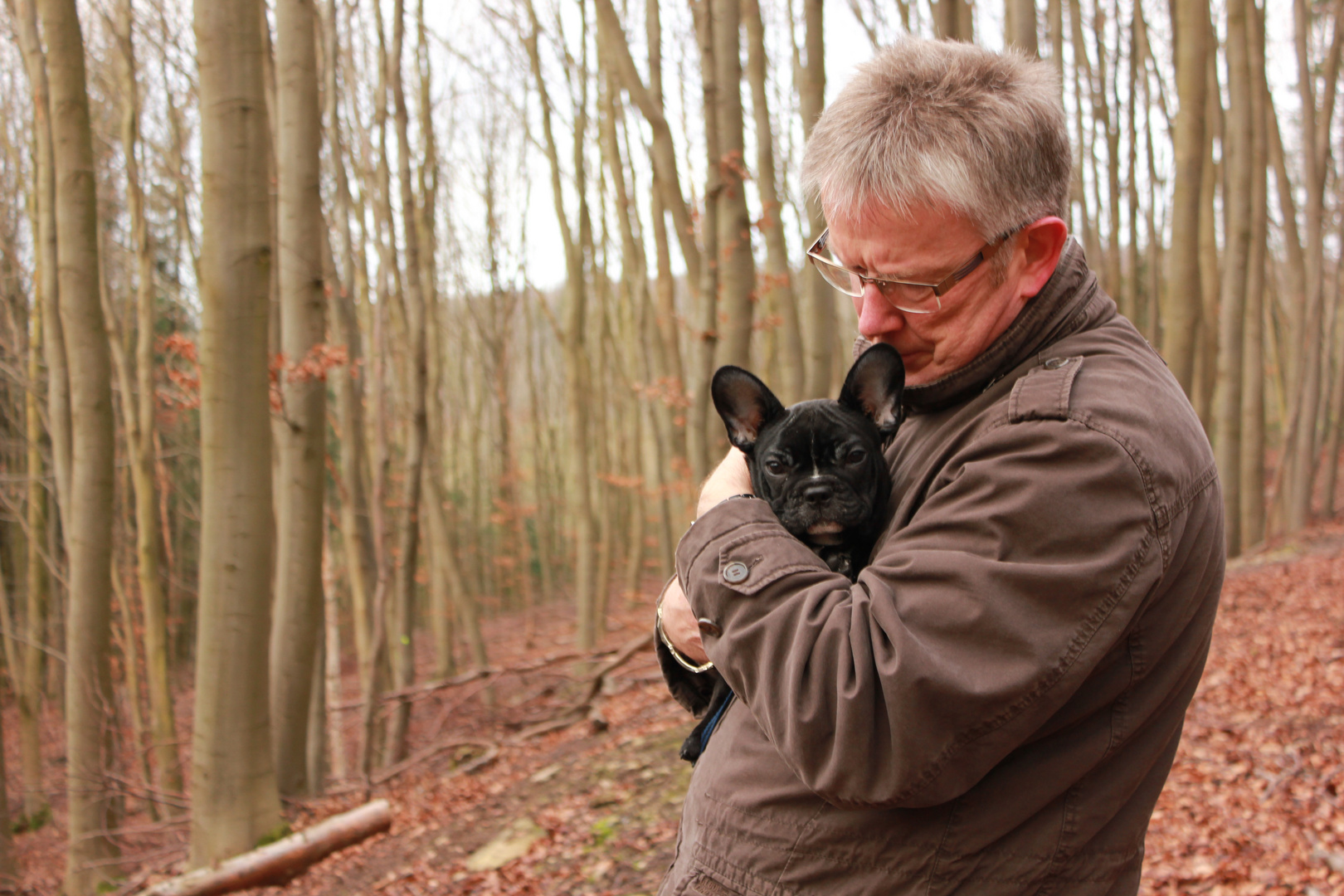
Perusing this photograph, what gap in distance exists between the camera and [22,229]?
1455 cm

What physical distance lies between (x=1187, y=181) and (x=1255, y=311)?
6.33 m

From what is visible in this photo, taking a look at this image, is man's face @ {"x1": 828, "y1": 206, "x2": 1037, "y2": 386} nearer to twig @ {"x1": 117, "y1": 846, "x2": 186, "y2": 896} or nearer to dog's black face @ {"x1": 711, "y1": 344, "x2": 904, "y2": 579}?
dog's black face @ {"x1": 711, "y1": 344, "x2": 904, "y2": 579}

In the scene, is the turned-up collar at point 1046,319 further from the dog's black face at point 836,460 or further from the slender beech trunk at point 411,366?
the slender beech trunk at point 411,366

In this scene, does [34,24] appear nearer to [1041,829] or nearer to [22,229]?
[22,229]

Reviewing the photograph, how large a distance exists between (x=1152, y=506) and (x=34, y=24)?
446 inches

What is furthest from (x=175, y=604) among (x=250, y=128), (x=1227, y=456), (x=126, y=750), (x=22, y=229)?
(x=1227, y=456)

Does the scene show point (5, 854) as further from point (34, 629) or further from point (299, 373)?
point (299, 373)

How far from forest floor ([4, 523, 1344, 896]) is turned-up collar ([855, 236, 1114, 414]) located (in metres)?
3.90

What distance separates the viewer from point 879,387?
2039mm

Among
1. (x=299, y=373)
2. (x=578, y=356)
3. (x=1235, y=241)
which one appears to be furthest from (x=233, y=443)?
(x=1235, y=241)

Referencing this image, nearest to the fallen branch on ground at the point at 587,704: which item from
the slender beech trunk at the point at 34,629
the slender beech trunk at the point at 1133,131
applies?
the slender beech trunk at the point at 34,629

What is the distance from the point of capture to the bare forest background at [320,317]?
6.29 metres

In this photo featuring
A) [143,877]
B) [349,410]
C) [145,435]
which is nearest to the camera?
[143,877]

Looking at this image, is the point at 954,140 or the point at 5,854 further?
the point at 5,854
